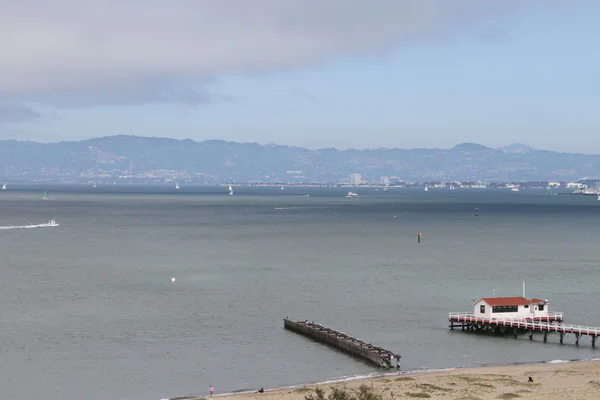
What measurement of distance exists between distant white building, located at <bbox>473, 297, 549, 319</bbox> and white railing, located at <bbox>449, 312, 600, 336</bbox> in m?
0.56

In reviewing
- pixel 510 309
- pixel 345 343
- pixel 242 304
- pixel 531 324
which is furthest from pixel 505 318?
pixel 242 304

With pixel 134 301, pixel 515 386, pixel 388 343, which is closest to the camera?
pixel 515 386

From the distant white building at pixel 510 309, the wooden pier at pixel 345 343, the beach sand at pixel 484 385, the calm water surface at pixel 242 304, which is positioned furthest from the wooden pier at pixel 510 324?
the wooden pier at pixel 345 343

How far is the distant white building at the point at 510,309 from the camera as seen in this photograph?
70.1 meters

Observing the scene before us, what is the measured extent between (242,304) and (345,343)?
21.5 meters

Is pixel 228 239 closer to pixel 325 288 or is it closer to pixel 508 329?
pixel 325 288

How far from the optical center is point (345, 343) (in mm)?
61656

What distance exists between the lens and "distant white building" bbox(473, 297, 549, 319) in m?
70.1

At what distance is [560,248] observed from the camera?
139 m

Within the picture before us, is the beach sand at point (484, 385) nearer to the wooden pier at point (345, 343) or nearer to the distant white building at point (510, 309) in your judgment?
the wooden pier at point (345, 343)

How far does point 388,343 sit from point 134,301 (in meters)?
30.2

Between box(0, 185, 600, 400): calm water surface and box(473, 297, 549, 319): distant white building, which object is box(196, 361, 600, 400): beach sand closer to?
box(0, 185, 600, 400): calm water surface

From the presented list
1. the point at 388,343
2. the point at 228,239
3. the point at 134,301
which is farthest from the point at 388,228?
the point at 388,343

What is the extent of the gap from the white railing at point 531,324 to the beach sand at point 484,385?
28.4ft
